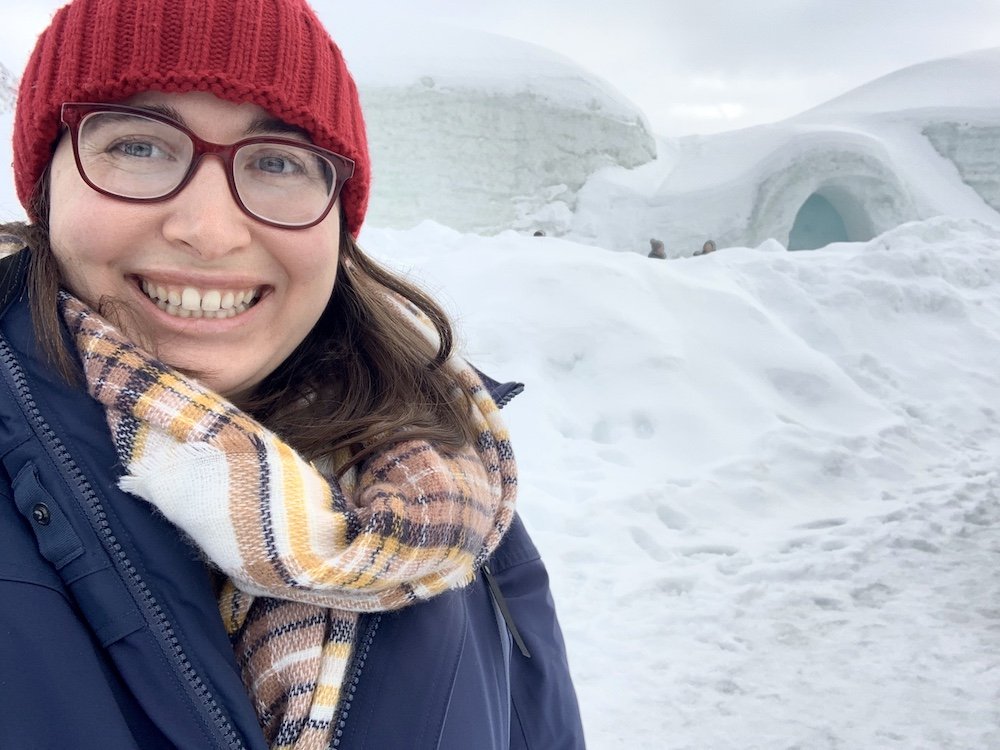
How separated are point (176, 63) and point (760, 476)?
3.77m

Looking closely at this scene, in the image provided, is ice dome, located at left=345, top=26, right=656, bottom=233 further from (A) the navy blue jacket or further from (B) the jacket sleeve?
(A) the navy blue jacket

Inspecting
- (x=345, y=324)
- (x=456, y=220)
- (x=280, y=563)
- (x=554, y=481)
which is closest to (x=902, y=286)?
(x=554, y=481)

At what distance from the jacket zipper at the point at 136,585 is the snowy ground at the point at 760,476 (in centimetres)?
141

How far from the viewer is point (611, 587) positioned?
302 centimetres

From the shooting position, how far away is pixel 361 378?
1.21 m

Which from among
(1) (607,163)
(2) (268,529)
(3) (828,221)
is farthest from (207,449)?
(3) (828,221)

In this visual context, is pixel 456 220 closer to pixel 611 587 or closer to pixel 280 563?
pixel 611 587

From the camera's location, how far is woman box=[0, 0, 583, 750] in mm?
693

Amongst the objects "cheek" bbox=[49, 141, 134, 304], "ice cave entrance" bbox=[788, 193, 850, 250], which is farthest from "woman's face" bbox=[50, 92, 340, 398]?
"ice cave entrance" bbox=[788, 193, 850, 250]

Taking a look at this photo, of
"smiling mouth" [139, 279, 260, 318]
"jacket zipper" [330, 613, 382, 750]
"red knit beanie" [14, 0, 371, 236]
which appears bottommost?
"jacket zipper" [330, 613, 382, 750]

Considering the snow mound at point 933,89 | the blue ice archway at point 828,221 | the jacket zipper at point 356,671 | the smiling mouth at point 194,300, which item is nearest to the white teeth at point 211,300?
the smiling mouth at point 194,300

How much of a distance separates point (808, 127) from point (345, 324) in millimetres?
19501

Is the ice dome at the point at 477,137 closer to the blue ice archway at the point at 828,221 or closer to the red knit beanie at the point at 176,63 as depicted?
the blue ice archway at the point at 828,221

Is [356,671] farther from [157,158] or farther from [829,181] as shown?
[829,181]
